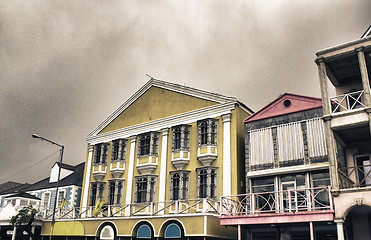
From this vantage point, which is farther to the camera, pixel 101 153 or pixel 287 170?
pixel 101 153

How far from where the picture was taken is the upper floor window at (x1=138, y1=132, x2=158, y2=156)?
31172 millimetres

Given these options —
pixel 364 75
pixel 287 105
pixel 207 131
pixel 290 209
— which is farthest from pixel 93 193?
pixel 364 75

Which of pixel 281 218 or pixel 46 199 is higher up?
pixel 46 199

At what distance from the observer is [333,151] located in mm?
18656

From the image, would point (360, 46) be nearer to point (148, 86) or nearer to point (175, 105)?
point (175, 105)

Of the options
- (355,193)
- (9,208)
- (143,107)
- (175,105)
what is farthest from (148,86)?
(355,193)

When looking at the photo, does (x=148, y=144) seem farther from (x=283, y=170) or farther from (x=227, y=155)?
(x=283, y=170)

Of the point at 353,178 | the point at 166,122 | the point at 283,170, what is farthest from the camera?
the point at 166,122

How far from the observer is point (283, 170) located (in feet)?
75.6

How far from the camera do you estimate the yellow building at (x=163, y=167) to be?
26000mm

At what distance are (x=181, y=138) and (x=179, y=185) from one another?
12.3 feet

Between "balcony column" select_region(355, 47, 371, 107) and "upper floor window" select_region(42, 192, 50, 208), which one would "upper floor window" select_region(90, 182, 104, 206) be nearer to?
"upper floor window" select_region(42, 192, 50, 208)

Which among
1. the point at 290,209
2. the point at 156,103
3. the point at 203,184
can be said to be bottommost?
the point at 290,209

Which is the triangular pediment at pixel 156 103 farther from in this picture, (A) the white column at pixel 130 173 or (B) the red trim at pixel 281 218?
(B) the red trim at pixel 281 218
